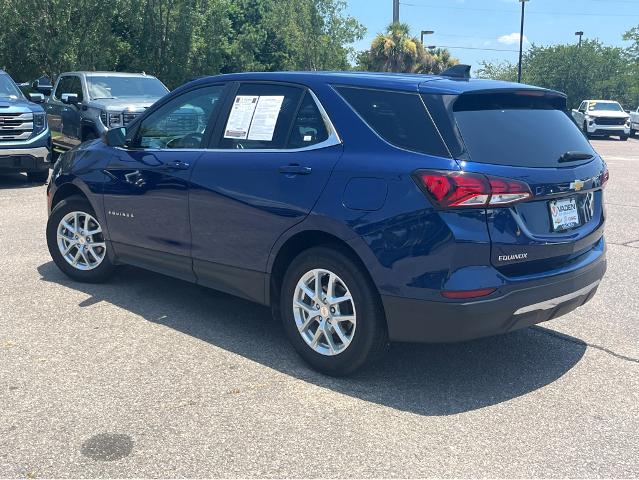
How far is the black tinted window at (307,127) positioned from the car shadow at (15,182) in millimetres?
8930

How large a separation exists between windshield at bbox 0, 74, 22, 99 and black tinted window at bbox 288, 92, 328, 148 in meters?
9.37

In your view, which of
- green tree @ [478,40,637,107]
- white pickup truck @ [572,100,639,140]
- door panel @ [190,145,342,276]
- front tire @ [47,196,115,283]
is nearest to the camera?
door panel @ [190,145,342,276]

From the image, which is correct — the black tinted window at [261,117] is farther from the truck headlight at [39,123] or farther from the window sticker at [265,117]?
the truck headlight at [39,123]

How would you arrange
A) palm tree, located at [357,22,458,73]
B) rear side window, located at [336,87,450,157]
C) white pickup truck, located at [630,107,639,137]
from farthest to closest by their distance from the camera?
palm tree, located at [357,22,458,73] → white pickup truck, located at [630,107,639,137] → rear side window, located at [336,87,450,157]

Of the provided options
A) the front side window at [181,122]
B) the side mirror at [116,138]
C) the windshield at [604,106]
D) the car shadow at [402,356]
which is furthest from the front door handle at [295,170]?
the windshield at [604,106]

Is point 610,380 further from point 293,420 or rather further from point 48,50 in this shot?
point 48,50

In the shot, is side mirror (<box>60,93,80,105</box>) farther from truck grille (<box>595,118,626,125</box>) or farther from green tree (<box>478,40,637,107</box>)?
green tree (<box>478,40,637,107</box>)

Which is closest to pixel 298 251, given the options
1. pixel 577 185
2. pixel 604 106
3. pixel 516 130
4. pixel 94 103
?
pixel 516 130

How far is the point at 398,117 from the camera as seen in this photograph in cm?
387

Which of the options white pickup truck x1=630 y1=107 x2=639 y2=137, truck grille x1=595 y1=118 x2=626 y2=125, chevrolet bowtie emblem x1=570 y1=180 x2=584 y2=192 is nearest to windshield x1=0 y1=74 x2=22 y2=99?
chevrolet bowtie emblem x1=570 y1=180 x2=584 y2=192

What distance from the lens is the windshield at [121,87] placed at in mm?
12961

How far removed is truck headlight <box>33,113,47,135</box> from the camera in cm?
1152

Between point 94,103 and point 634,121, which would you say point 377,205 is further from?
point 634,121

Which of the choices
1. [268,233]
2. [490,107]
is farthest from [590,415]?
[268,233]
